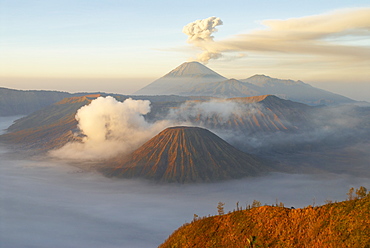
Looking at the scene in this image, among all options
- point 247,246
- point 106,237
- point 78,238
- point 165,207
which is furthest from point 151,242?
point 247,246

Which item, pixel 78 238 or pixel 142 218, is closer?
pixel 78 238

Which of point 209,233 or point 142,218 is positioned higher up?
point 209,233

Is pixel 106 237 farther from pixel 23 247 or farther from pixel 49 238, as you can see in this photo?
pixel 23 247

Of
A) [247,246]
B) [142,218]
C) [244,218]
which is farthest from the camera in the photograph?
[142,218]

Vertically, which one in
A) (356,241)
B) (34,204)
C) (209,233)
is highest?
(356,241)

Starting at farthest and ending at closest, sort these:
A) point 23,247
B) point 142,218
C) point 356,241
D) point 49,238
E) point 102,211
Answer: point 102,211, point 142,218, point 49,238, point 23,247, point 356,241

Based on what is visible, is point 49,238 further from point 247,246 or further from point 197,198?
point 247,246
